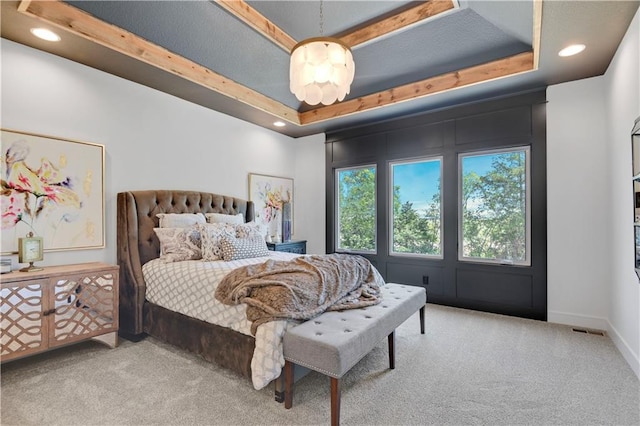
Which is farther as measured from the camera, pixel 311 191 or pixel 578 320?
pixel 311 191

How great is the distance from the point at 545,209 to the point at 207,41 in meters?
4.09

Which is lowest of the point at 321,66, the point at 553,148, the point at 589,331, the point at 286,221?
the point at 589,331

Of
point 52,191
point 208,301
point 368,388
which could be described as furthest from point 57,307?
point 368,388

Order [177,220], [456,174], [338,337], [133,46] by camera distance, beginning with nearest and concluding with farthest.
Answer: [338,337]
[133,46]
[177,220]
[456,174]

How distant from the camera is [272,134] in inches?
202

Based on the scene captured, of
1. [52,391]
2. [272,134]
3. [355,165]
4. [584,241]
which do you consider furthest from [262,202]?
[584,241]

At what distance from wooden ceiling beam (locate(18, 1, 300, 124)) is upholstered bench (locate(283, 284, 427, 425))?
2.81m

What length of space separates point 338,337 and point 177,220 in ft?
7.96

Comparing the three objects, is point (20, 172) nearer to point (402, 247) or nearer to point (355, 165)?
point (355, 165)

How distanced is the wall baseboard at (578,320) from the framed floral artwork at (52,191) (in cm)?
487

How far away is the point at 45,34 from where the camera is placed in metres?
2.46

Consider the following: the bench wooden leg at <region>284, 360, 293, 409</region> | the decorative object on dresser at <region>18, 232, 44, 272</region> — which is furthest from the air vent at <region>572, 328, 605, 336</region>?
the decorative object on dresser at <region>18, 232, 44, 272</region>

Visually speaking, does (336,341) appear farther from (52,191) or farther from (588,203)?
(588,203)

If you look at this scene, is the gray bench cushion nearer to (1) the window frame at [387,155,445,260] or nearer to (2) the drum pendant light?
(2) the drum pendant light
